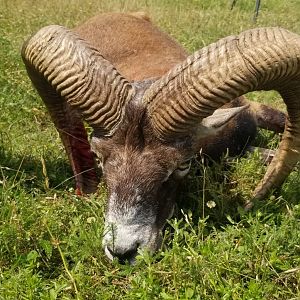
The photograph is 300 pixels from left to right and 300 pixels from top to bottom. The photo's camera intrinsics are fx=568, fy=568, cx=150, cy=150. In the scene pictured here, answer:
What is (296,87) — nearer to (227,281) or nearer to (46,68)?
(227,281)

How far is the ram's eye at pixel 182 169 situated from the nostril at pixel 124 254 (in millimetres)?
836

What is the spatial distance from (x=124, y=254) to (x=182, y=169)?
0.99 metres

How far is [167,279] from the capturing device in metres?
4.34

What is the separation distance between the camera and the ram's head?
4.60 metres

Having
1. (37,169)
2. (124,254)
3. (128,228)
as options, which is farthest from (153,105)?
(37,169)

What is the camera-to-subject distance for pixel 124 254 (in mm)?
4555

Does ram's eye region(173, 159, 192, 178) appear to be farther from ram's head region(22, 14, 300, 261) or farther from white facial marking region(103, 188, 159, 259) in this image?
white facial marking region(103, 188, 159, 259)

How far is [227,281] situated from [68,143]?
2819mm

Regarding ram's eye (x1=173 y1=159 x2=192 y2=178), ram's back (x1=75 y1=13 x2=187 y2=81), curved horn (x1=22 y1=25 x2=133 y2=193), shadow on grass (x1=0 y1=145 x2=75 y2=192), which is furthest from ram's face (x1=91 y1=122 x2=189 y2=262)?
ram's back (x1=75 y1=13 x2=187 y2=81)

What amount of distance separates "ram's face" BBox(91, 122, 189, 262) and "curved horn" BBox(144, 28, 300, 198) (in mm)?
210

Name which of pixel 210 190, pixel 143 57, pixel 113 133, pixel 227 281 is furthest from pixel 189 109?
pixel 143 57

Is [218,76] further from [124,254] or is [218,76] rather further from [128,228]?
[124,254]

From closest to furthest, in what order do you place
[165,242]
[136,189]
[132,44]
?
1. [136,189]
2. [165,242]
3. [132,44]

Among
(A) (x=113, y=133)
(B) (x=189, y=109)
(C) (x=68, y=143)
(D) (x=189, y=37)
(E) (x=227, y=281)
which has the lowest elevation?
(D) (x=189, y=37)
